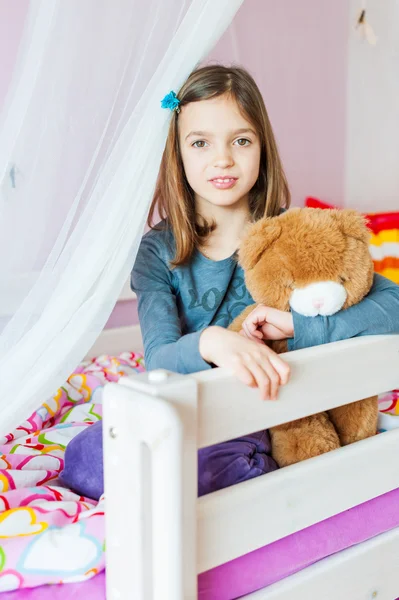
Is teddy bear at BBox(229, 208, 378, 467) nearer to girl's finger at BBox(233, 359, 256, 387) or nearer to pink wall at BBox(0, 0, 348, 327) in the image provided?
girl's finger at BBox(233, 359, 256, 387)

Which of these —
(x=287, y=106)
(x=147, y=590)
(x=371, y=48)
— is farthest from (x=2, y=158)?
(x=371, y=48)

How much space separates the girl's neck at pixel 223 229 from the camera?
54.0 inches

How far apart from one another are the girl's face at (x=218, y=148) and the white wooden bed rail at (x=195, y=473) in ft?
1.26

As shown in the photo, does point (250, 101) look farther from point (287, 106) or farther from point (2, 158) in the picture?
point (287, 106)

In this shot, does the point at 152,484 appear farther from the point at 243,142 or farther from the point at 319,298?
the point at 243,142

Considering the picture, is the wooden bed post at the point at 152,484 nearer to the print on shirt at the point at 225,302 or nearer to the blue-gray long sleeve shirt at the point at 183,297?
the blue-gray long sleeve shirt at the point at 183,297

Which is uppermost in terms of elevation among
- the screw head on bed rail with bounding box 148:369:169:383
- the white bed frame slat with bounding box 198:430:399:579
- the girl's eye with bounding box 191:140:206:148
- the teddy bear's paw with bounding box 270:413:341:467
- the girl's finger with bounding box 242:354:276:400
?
the girl's eye with bounding box 191:140:206:148

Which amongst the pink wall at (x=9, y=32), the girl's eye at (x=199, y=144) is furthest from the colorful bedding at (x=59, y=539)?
the pink wall at (x=9, y=32)

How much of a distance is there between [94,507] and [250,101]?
28.3 inches

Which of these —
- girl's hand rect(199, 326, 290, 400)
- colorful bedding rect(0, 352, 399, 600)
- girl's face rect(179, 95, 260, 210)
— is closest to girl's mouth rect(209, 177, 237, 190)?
girl's face rect(179, 95, 260, 210)

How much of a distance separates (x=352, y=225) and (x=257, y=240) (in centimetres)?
14

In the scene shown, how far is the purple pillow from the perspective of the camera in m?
1.04

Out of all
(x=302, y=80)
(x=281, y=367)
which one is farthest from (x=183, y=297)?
(x=302, y=80)

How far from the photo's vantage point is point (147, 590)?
0.83 meters
